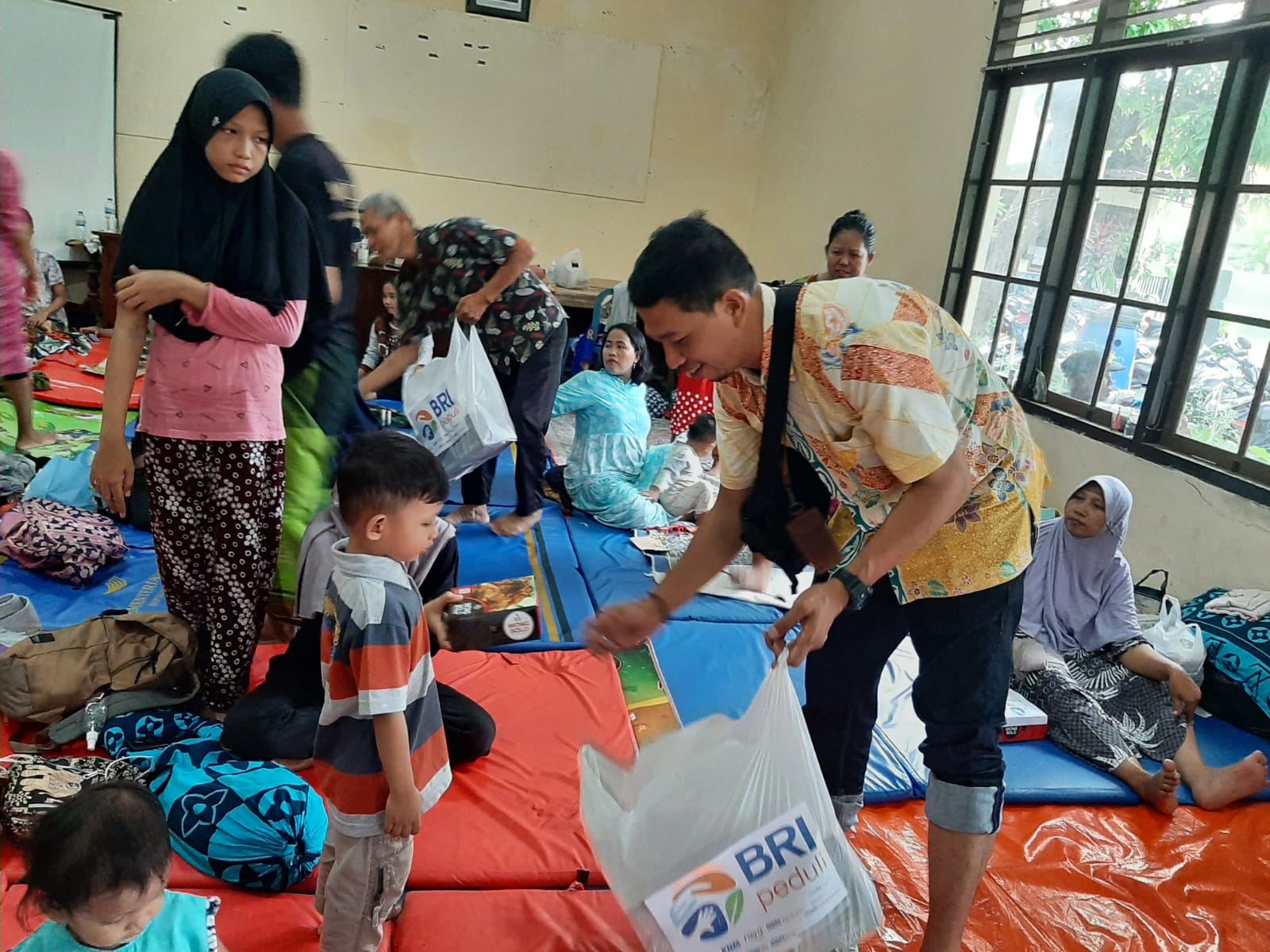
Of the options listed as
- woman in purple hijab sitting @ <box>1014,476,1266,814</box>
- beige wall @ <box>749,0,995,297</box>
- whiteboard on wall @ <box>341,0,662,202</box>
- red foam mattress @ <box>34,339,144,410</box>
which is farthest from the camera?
whiteboard on wall @ <box>341,0,662,202</box>

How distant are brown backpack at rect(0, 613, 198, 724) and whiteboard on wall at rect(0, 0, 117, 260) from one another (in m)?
4.44

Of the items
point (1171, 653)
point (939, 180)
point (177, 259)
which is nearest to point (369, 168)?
point (939, 180)

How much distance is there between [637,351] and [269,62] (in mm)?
1890

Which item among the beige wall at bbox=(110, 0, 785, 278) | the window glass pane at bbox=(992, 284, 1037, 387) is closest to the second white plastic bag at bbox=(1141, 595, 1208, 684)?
the window glass pane at bbox=(992, 284, 1037, 387)

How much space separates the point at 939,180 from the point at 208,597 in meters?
3.98

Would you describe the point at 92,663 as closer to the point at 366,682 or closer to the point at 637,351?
the point at 366,682

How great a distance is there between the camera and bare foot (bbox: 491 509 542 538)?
316 cm

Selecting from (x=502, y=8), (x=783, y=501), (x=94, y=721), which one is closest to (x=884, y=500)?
(x=783, y=501)

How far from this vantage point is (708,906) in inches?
47.0

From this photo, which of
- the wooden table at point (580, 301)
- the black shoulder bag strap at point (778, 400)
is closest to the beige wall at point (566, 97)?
the wooden table at point (580, 301)

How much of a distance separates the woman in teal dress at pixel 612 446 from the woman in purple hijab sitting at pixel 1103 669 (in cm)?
141

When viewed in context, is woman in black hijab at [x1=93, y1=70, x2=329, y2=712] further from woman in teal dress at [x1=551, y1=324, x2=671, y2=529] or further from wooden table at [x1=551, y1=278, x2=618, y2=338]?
wooden table at [x1=551, y1=278, x2=618, y2=338]

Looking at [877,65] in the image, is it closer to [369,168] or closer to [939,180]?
[939,180]

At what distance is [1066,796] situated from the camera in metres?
2.04
